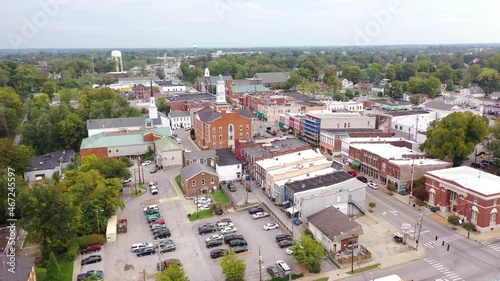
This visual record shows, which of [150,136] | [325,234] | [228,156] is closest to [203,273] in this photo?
[325,234]

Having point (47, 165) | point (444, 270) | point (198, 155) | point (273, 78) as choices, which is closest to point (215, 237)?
point (444, 270)

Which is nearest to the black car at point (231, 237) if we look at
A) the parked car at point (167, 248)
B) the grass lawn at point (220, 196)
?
the parked car at point (167, 248)

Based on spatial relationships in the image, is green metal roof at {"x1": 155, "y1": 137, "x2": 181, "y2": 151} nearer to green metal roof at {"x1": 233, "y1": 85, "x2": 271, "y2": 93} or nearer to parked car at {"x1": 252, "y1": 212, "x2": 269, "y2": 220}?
parked car at {"x1": 252, "y1": 212, "x2": 269, "y2": 220}

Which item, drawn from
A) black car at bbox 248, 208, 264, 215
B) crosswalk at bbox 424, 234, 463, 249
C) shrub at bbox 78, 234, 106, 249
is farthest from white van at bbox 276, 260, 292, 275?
shrub at bbox 78, 234, 106, 249

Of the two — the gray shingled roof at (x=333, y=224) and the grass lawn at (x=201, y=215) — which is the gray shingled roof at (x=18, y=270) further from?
the gray shingled roof at (x=333, y=224)

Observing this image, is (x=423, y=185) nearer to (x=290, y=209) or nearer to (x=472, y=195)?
(x=472, y=195)

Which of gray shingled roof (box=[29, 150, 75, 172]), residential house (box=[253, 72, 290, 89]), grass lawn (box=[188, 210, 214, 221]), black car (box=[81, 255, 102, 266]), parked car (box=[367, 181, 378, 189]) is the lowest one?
black car (box=[81, 255, 102, 266])
